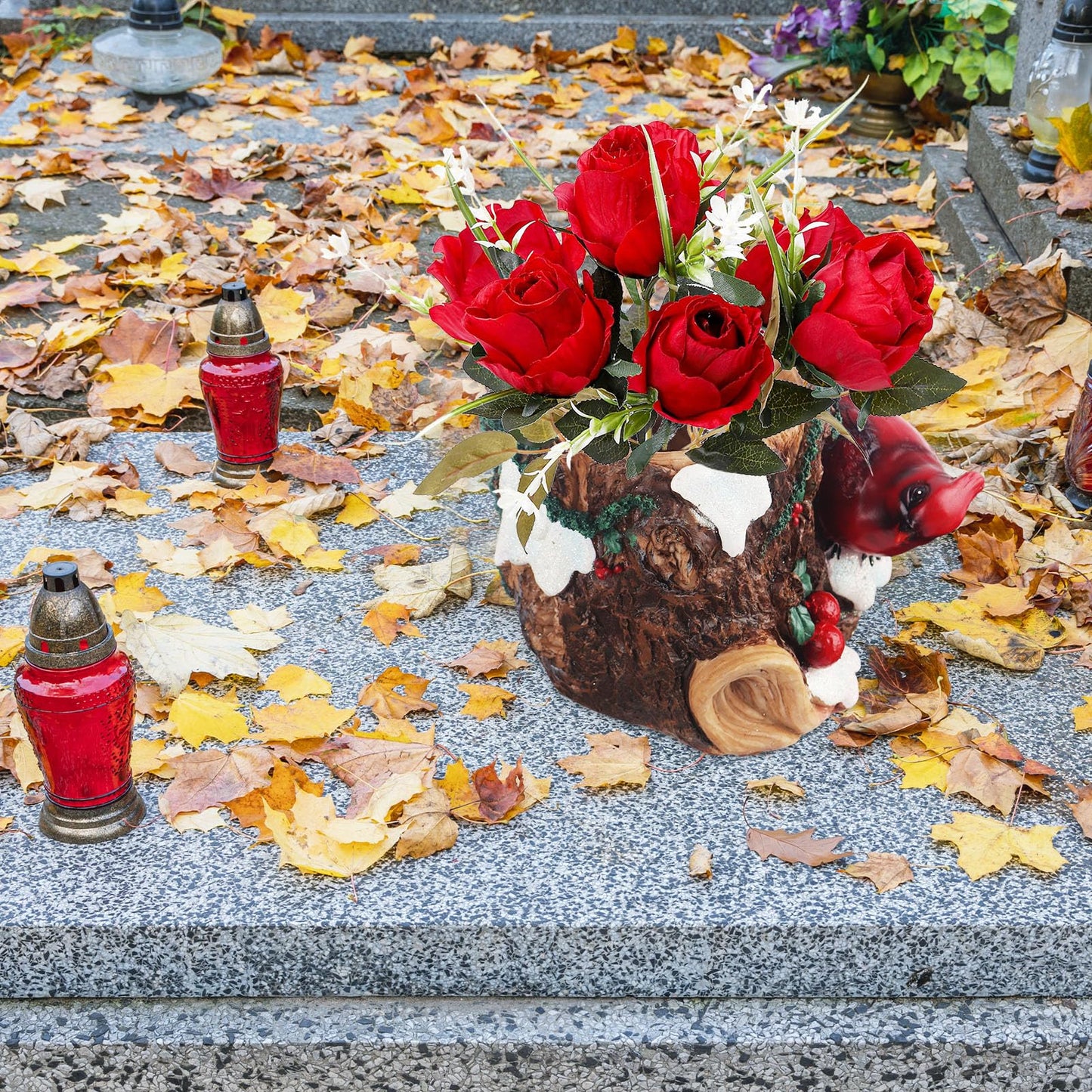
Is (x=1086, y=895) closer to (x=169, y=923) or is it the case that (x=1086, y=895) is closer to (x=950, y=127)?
(x=169, y=923)

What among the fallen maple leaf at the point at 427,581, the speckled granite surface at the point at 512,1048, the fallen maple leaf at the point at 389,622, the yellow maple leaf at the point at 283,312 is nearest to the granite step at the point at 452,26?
the yellow maple leaf at the point at 283,312

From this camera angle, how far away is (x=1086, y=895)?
1.79 metres

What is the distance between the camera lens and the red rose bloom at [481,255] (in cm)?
174

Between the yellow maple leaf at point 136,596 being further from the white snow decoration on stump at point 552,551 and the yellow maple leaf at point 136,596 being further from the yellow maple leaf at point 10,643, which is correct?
the white snow decoration on stump at point 552,551

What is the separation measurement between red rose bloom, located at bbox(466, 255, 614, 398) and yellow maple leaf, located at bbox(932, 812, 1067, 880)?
2.81 ft

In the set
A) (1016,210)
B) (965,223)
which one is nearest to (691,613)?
(1016,210)

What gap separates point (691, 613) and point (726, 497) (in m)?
0.18

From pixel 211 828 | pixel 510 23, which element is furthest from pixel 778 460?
pixel 510 23

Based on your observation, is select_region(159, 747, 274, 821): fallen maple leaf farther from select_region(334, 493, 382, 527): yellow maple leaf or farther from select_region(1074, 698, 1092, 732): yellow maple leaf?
select_region(1074, 698, 1092, 732): yellow maple leaf

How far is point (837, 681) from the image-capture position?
6.68ft

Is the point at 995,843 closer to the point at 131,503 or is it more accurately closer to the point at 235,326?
the point at 235,326

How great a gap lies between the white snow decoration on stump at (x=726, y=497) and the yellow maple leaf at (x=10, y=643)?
46.9 inches

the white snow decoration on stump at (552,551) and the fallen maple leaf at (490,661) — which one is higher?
the white snow decoration on stump at (552,551)

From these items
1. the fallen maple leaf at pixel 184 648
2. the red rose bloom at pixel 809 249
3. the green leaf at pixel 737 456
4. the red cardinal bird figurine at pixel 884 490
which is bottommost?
the fallen maple leaf at pixel 184 648
